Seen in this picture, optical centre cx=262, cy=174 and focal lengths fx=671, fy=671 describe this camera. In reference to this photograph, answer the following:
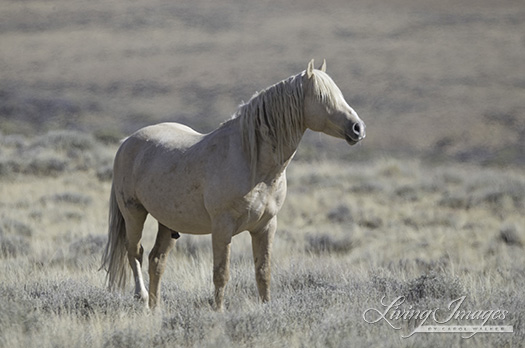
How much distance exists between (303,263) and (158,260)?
1.70 m

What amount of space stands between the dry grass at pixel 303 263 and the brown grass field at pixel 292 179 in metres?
0.03

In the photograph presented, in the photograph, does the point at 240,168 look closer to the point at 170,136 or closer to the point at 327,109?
the point at 327,109

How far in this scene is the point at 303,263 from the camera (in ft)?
23.4

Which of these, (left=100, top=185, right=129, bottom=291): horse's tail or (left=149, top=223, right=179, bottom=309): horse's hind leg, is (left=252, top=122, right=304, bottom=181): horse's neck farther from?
(left=100, top=185, right=129, bottom=291): horse's tail

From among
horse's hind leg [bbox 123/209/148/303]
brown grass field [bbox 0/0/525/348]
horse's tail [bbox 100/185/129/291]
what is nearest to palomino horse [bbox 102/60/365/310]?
horse's hind leg [bbox 123/209/148/303]

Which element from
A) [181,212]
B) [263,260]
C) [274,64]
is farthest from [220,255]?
[274,64]

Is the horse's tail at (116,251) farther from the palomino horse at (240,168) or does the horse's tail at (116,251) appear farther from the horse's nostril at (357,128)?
the horse's nostril at (357,128)

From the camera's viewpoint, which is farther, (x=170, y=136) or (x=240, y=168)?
(x=170, y=136)

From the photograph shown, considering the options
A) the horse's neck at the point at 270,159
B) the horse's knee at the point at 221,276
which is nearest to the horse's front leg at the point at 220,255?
the horse's knee at the point at 221,276

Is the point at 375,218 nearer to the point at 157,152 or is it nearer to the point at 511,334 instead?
the point at 157,152

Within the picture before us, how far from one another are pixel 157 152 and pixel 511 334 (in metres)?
3.26

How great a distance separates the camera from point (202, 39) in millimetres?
54531

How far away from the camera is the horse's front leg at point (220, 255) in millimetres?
5266

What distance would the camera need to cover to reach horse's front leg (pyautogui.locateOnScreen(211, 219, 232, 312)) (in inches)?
207
